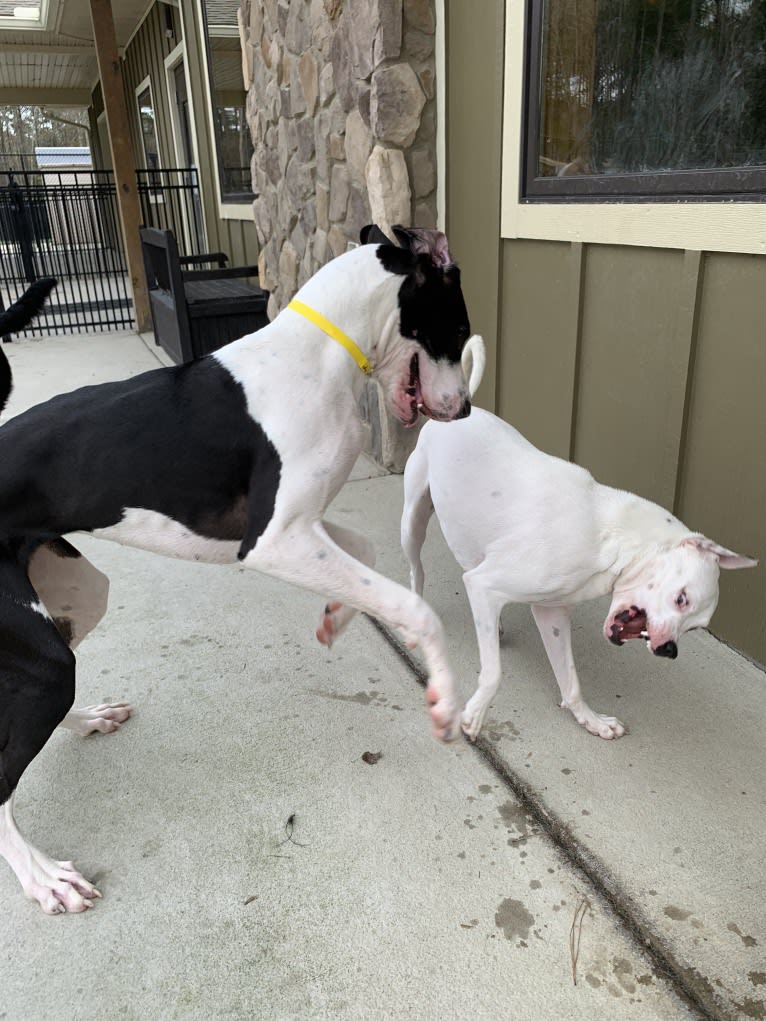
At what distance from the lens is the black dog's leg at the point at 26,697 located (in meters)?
1.78

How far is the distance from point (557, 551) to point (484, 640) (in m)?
0.35

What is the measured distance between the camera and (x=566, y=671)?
243cm

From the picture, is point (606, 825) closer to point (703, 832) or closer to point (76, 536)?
point (703, 832)

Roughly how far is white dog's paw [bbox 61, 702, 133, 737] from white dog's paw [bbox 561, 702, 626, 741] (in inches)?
58.7

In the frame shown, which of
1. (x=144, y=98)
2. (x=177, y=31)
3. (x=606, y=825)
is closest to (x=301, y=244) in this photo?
(x=606, y=825)

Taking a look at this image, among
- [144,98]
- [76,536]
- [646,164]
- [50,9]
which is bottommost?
[76,536]

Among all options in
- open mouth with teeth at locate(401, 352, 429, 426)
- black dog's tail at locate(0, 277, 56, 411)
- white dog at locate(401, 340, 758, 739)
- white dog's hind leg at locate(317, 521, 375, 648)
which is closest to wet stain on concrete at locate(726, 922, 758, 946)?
white dog at locate(401, 340, 758, 739)

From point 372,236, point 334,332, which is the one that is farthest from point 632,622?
point 372,236

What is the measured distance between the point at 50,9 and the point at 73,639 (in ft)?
39.3

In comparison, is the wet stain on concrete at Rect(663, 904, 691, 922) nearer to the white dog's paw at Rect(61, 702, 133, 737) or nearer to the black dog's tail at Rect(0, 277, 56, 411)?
the white dog's paw at Rect(61, 702, 133, 737)

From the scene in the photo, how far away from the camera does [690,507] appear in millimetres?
2934

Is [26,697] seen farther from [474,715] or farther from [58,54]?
[58,54]

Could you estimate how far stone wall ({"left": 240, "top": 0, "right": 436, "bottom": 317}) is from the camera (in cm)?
385

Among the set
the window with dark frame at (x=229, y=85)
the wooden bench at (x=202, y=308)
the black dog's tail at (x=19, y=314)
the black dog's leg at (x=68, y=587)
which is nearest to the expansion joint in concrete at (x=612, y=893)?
the black dog's leg at (x=68, y=587)
